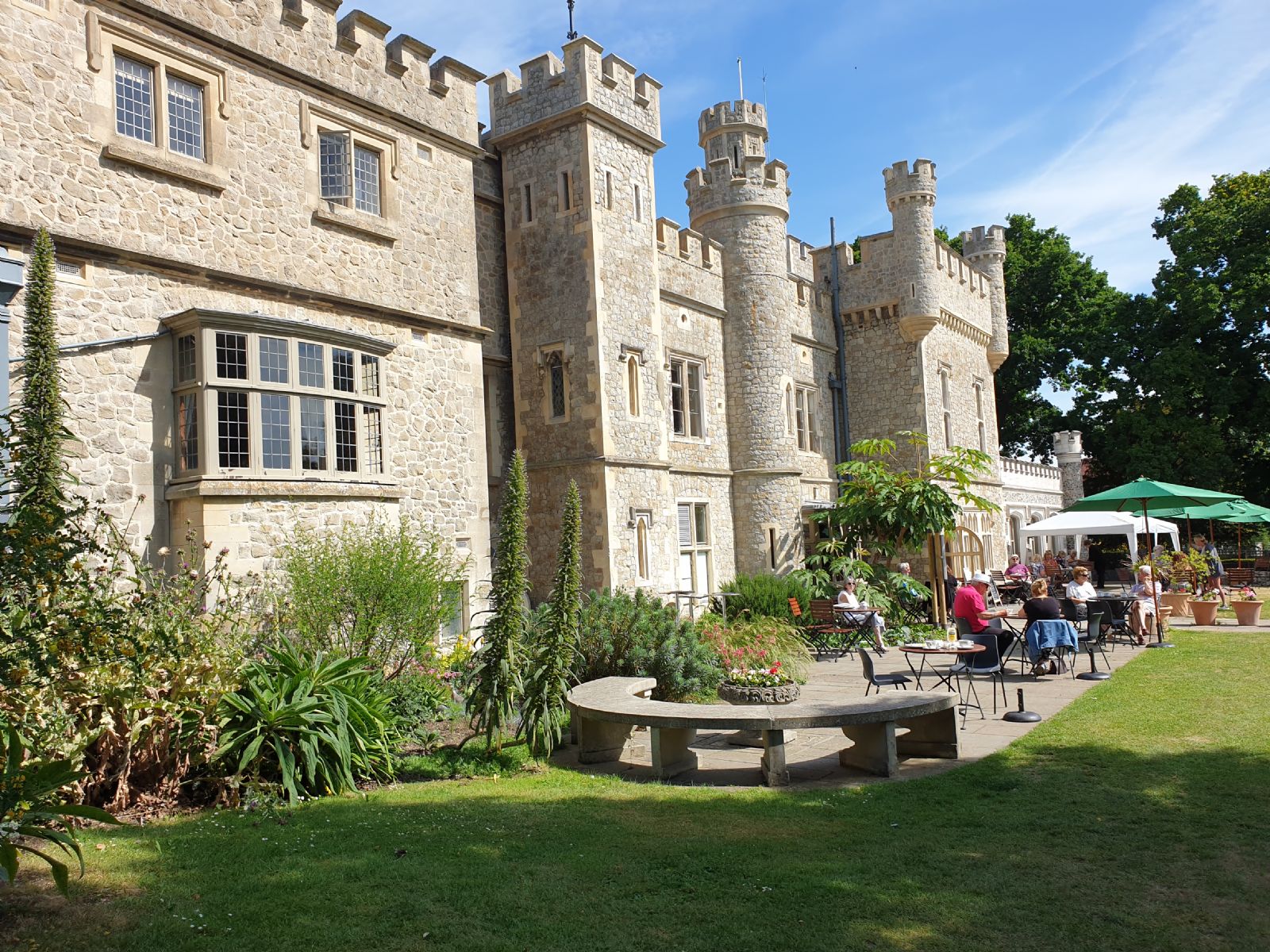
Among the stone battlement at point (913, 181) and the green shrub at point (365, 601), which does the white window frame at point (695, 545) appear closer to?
the green shrub at point (365, 601)

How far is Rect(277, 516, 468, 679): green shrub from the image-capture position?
31.8 ft

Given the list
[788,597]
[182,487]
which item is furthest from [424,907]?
[788,597]

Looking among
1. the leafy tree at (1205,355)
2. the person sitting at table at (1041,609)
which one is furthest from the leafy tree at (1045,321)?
the person sitting at table at (1041,609)

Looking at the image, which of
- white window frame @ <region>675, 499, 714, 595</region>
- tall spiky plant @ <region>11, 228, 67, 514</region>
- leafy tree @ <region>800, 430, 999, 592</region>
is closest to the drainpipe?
leafy tree @ <region>800, 430, 999, 592</region>

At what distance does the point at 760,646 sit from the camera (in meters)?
11.7

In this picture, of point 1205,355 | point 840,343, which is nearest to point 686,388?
point 840,343

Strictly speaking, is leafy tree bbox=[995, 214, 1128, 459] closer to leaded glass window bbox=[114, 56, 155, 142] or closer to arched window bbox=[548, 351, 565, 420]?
arched window bbox=[548, 351, 565, 420]

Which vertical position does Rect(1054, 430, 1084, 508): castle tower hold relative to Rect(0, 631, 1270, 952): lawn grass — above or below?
above

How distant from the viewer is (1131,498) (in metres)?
16.4

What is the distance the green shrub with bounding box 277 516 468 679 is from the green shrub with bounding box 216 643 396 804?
1.47 metres

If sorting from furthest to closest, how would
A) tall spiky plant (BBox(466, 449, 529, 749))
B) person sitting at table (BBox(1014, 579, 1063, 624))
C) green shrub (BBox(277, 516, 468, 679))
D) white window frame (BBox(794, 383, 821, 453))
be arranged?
white window frame (BBox(794, 383, 821, 453)) < person sitting at table (BBox(1014, 579, 1063, 624)) < green shrub (BBox(277, 516, 468, 679)) < tall spiky plant (BBox(466, 449, 529, 749))

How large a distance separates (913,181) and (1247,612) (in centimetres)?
1296

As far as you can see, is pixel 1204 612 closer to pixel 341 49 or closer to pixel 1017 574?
pixel 1017 574

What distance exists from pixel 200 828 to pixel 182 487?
513 cm
